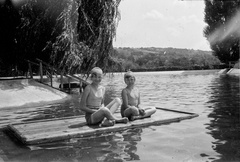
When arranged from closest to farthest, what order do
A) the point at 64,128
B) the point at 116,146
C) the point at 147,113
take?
the point at 116,146 < the point at 64,128 < the point at 147,113

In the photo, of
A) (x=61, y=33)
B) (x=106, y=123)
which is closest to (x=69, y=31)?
(x=61, y=33)

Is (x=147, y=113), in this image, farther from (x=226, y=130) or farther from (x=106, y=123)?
(x=226, y=130)

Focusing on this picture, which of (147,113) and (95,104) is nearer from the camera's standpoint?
(95,104)

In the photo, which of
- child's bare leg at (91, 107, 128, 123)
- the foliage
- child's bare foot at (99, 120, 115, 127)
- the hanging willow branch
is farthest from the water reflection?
the foliage

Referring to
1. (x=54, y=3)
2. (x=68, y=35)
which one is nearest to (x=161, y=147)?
(x=68, y=35)

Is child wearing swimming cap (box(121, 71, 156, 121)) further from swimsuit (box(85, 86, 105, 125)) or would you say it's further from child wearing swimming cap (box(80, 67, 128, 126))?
swimsuit (box(85, 86, 105, 125))

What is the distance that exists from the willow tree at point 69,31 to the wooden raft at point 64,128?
685cm

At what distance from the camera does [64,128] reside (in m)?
6.75

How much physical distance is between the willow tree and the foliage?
3098 cm

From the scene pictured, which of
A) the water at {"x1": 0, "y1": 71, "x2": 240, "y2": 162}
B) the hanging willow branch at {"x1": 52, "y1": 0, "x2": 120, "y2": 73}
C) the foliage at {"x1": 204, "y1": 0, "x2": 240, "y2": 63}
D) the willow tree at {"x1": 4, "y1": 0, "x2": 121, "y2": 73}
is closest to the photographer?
the water at {"x1": 0, "y1": 71, "x2": 240, "y2": 162}

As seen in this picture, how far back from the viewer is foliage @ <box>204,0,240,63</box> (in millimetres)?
40906

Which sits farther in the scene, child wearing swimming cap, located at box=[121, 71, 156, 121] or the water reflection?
child wearing swimming cap, located at box=[121, 71, 156, 121]

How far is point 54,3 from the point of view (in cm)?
1398

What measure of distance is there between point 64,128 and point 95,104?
3.11ft
